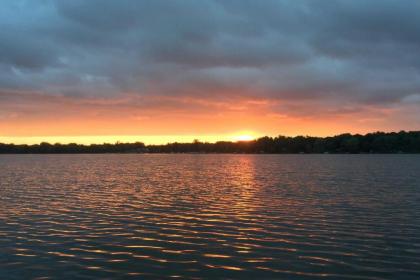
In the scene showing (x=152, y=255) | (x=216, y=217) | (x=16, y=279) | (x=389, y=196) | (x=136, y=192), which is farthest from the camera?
(x=136, y=192)

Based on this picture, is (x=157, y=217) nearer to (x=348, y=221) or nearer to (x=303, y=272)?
(x=348, y=221)

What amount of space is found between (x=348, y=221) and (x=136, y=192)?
31.0 m

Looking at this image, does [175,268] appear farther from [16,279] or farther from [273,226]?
[273,226]

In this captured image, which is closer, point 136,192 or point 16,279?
point 16,279

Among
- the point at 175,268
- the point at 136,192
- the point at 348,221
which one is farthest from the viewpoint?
the point at 136,192

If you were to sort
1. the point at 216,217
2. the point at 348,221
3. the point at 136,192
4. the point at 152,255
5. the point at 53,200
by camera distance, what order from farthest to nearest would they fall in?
the point at 136,192 < the point at 53,200 < the point at 216,217 < the point at 348,221 < the point at 152,255

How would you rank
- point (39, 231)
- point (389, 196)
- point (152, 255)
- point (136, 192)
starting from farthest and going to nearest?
point (136, 192) < point (389, 196) < point (39, 231) < point (152, 255)

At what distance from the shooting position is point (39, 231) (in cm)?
3119

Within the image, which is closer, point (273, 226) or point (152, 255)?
point (152, 255)

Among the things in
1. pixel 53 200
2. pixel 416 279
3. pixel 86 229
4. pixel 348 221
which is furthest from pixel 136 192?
pixel 416 279

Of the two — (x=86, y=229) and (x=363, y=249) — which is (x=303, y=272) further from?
(x=86, y=229)

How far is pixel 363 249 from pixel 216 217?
14457 mm

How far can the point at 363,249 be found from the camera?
2562 cm

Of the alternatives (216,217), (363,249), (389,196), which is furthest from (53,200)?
(389,196)
